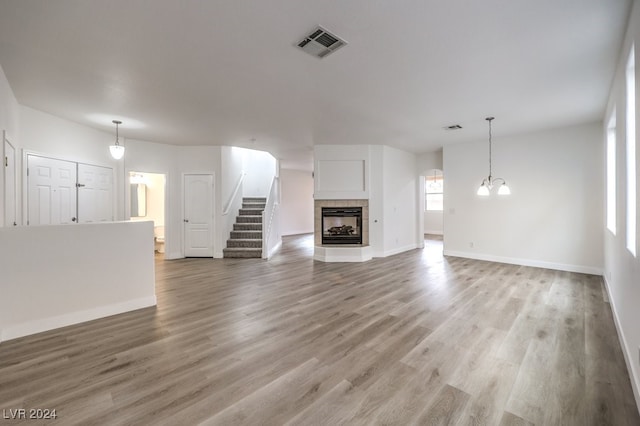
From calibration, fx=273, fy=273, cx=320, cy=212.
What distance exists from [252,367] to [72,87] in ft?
13.5

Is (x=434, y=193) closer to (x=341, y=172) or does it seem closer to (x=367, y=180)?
(x=367, y=180)

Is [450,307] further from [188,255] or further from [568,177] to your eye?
[188,255]

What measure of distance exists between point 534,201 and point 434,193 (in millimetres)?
6339

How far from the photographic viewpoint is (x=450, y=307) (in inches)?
142

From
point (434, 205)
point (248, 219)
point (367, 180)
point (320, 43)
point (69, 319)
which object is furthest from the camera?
point (434, 205)

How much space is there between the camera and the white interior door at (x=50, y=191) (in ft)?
14.2

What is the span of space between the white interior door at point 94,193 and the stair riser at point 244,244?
2669mm

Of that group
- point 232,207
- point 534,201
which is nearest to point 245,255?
Answer: point 232,207

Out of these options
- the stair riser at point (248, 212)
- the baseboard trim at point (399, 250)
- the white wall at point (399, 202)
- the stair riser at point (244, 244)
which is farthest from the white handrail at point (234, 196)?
the baseboard trim at point (399, 250)

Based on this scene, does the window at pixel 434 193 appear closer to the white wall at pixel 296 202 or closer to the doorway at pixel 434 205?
the doorway at pixel 434 205

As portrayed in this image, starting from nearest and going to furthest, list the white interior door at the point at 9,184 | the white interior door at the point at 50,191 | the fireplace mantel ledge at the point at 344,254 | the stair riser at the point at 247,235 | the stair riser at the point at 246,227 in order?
the white interior door at the point at 9,184 → the white interior door at the point at 50,191 → the fireplace mantel ledge at the point at 344,254 → the stair riser at the point at 247,235 → the stair riser at the point at 246,227

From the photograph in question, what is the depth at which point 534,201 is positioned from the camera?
5852 mm

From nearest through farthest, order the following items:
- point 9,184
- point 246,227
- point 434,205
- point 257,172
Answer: point 9,184 < point 246,227 < point 257,172 < point 434,205

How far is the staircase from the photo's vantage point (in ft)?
23.3
